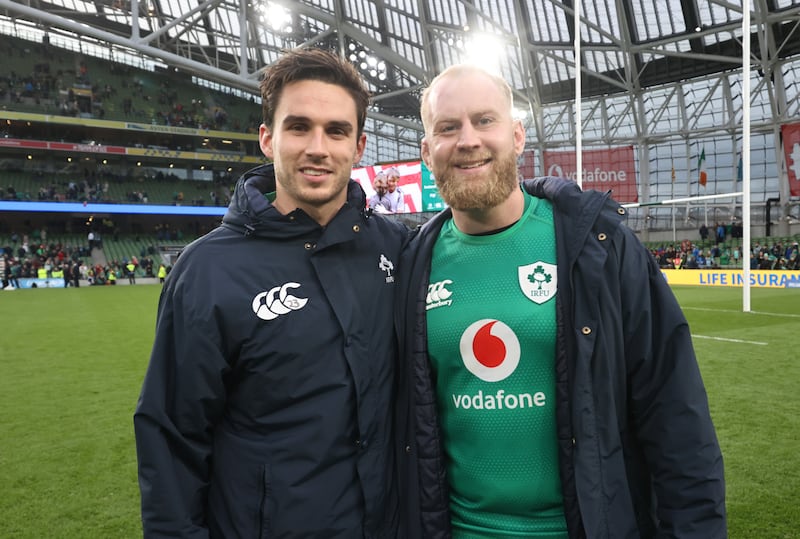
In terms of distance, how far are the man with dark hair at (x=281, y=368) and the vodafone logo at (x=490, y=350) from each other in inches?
11.1

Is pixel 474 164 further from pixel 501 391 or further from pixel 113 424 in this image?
pixel 113 424

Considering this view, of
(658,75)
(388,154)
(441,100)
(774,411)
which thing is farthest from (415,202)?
(388,154)

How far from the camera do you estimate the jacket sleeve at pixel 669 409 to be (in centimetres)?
162

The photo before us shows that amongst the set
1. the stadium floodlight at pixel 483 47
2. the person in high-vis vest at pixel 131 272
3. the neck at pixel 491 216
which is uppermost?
the stadium floodlight at pixel 483 47

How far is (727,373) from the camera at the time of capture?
6.95 meters

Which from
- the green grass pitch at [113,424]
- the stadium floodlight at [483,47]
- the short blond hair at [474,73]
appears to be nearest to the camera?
the short blond hair at [474,73]

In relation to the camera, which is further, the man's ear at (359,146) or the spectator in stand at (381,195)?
the spectator in stand at (381,195)

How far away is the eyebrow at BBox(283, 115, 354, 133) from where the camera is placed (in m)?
1.91

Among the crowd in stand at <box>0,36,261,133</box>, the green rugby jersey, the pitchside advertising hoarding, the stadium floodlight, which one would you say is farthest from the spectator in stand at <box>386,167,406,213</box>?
the crowd in stand at <box>0,36,261,133</box>

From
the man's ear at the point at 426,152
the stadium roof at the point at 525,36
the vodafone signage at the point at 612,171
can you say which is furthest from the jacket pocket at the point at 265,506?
the vodafone signage at the point at 612,171

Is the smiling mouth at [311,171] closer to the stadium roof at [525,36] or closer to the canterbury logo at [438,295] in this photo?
the canterbury logo at [438,295]

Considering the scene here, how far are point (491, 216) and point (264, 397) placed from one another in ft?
3.13

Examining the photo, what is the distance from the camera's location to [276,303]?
1801mm

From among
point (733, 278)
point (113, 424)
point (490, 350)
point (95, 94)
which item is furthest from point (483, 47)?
point (95, 94)
